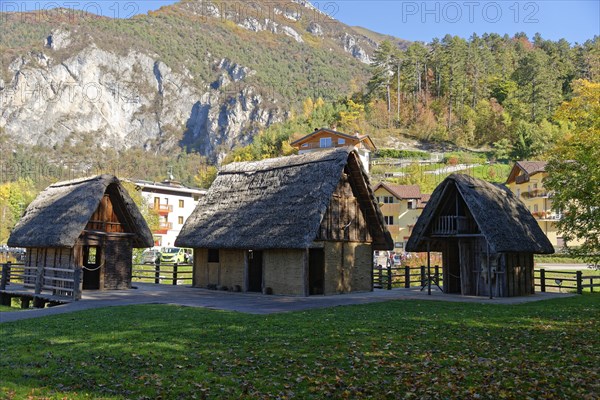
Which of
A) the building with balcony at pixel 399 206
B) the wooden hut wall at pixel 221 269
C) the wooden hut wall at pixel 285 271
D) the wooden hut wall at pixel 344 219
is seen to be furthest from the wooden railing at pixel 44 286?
the building with balcony at pixel 399 206

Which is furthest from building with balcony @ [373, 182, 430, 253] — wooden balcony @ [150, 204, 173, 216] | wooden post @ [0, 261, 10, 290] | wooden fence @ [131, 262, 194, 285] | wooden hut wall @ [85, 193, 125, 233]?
wooden post @ [0, 261, 10, 290]

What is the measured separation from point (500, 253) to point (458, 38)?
13214 cm

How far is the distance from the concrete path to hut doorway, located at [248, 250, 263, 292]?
5.44ft

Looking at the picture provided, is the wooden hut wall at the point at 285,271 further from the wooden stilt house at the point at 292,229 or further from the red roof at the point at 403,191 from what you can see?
the red roof at the point at 403,191

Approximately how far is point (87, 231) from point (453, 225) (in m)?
17.9

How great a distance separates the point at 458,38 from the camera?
148 m

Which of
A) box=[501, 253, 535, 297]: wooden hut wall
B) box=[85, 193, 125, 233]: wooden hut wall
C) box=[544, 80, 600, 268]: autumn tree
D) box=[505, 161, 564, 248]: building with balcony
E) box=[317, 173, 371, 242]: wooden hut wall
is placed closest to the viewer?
box=[501, 253, 535, 297]: wooden hut wall

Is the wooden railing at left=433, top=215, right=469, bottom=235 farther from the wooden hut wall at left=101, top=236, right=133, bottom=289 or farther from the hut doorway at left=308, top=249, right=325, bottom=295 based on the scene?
the wooden hut wall at left=101, top=236, right=133, bottom=289

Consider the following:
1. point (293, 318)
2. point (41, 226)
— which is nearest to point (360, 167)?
point (293, 318)

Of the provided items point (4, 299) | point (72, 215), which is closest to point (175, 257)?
point (4, 299)

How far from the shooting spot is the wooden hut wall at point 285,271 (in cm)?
2644

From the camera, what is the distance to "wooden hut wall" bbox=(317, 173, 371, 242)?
28.1 metres

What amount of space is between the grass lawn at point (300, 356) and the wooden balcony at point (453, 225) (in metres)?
9.38

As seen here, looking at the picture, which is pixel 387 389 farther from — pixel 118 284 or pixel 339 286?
pixel 118 284
